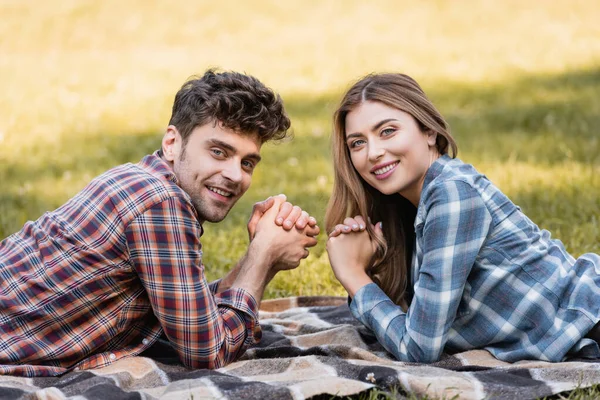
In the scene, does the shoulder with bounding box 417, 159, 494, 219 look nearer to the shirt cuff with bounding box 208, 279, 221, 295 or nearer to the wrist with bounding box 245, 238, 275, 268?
the wrist with bounding box 245, 238, 275, 268

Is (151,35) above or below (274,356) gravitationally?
above

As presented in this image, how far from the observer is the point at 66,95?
11461mm

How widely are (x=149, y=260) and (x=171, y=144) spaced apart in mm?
645

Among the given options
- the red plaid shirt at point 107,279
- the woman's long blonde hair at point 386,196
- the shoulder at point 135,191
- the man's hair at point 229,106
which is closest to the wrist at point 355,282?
the woman's long blonde hair at point 386,196

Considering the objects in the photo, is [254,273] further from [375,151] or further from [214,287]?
[375,151]

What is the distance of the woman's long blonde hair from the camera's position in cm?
375

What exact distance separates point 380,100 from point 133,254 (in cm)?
130

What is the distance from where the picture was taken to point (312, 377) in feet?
10.6

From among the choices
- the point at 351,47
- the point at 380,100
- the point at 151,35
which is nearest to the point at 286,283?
the point at 380,100

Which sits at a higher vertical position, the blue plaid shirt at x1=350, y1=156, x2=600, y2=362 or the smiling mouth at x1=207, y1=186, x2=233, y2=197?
the smiling mouth at x1=207, y1=186, x2=233, y2=197

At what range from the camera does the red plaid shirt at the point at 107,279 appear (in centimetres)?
325

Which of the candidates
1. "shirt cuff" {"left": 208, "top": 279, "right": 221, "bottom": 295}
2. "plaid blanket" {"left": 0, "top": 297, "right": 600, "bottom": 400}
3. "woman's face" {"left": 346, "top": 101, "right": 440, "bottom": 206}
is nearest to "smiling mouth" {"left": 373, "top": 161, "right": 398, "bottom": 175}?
"woman's face" {"left": 346, "top": 101, "right": 440, "bottom": 206}

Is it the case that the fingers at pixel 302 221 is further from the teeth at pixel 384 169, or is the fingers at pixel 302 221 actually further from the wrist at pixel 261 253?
the teeth at pixel 384 169

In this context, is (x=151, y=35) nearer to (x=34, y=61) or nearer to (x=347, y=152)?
(x=34, y=61)
